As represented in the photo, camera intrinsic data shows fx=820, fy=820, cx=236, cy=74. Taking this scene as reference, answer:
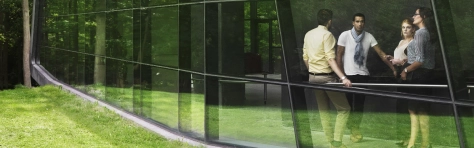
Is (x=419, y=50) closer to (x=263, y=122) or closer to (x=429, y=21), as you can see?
(x=429, y=21)

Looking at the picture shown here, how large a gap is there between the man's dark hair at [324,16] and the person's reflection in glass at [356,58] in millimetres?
287

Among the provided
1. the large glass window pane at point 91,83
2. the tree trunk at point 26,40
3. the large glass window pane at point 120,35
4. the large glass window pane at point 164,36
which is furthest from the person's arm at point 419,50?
the tree trunk at point 26,40

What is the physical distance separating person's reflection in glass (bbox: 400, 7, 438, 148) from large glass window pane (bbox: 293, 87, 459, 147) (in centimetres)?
1

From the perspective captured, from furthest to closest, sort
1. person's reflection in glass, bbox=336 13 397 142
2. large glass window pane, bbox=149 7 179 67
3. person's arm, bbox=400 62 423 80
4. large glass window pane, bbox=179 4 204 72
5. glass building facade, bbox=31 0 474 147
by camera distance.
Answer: large glass window pane, bbox=149 7 179 67
large glass window pane, bbox=179 4 204 72
person's reflection in glass, bbox=336 13 397 142
person's arm, bbox=400 62 423 80
glass building facade, bbox=31 0 474 147

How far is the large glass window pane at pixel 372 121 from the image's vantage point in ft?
26.9

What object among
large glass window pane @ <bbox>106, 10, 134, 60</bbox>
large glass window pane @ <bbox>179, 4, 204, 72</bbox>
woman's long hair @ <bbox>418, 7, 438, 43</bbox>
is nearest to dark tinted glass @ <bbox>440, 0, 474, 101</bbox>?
woman's long hair @ <bbox>418, 7, 438, 43</bbox>

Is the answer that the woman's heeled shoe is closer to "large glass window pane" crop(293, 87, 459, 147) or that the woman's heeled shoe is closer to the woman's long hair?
"large glass window pane" crop(293, 87, 459, 147)

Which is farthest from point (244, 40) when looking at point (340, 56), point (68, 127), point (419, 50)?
point (68, 127)

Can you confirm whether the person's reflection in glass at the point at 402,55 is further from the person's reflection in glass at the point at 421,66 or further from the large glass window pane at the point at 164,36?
the large glass window pane at the point at 164,36

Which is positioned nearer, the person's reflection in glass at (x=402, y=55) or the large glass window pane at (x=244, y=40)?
the person's reflection in glass at (x=402, y=55)

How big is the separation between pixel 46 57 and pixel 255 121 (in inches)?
783

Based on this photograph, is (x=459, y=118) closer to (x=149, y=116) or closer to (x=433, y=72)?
(x=433, y=72)

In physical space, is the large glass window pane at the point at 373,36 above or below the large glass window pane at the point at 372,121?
above

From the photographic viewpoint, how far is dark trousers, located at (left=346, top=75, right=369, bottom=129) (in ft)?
29.8
